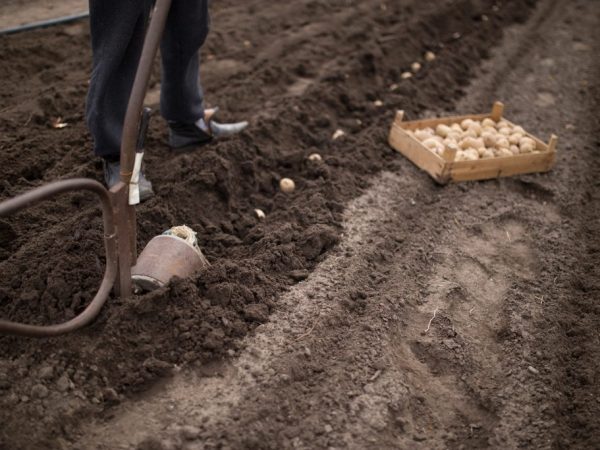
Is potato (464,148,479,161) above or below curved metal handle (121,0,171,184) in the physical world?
below

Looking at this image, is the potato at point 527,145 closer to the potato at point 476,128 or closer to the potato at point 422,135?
the potato at point 476,128

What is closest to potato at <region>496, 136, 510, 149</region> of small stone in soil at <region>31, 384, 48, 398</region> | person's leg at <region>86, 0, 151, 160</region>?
person's leg at <region>86, 0, 151, 160</region>

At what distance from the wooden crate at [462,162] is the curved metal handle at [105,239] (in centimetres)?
261

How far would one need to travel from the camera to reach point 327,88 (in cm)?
527

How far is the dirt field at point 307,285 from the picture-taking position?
2486 mm

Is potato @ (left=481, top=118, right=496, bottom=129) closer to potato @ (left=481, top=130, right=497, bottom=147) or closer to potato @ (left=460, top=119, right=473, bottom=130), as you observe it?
potato @ (left=460, top=119, right=473, bottom=130)

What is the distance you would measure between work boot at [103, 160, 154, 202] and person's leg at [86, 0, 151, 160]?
82mm

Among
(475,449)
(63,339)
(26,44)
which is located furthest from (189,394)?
(26,44)

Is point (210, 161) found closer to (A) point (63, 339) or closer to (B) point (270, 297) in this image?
(B) point (270, 297)

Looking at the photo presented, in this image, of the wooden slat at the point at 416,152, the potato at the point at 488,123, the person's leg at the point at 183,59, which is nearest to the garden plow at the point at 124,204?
the person's leg at the point at 183,59

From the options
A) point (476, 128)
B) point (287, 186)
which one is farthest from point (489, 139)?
point (287, 186)

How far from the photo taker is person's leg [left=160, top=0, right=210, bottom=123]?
139 inches

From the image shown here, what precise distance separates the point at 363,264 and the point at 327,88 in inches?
94.8

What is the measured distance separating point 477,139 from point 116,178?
2840 millimetres
